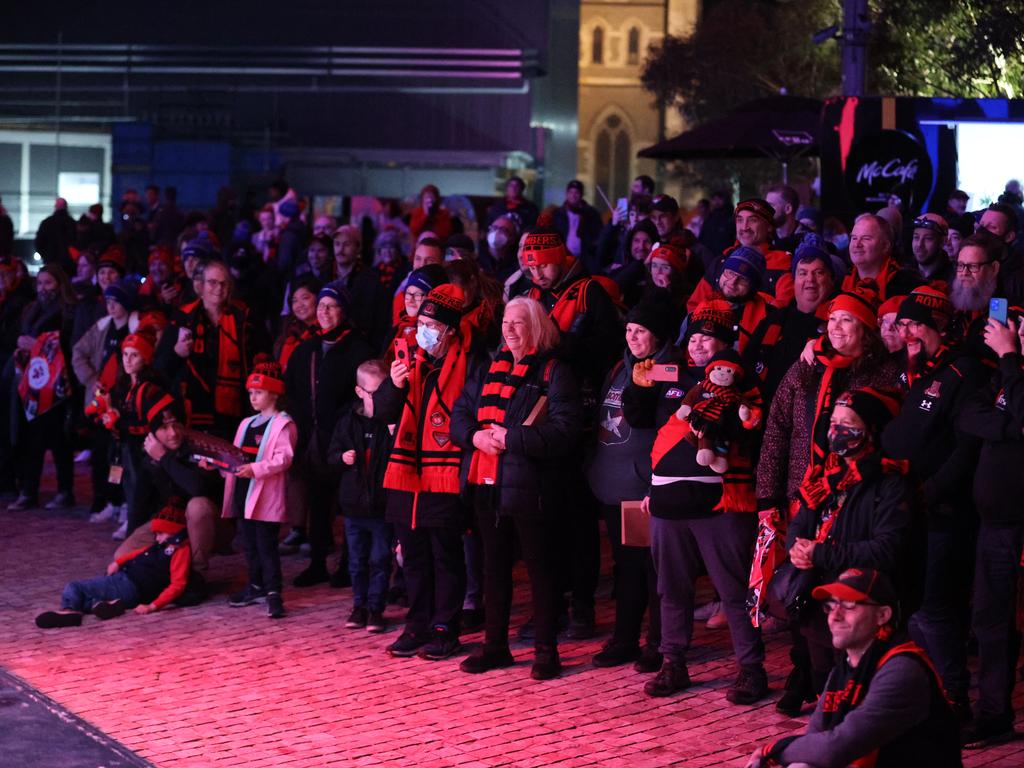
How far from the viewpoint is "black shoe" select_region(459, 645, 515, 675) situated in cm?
909

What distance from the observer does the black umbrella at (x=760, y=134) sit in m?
17.7

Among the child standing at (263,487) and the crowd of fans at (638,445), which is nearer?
the crowd of fans at (638,445)

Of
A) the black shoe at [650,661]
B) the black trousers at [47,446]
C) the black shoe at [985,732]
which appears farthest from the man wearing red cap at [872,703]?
the black trousers at [47,446]

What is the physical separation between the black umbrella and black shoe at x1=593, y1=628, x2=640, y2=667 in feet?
30.4

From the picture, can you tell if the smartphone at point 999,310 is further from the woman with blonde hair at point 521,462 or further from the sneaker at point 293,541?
the sneaker at point 293,541

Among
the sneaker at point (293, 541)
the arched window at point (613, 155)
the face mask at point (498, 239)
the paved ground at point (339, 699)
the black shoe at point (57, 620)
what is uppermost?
the arched window at point (613, 155)

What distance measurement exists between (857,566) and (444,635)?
2.96 metres

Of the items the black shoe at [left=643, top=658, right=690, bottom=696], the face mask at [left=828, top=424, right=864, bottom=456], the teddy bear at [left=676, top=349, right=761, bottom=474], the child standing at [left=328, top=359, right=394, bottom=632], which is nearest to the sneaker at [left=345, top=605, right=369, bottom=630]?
the child standing at [left=328, top=359, right=394, bottom=632]

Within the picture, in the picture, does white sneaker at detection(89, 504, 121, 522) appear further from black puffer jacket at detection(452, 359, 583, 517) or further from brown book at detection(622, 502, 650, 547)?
brown book at detection(622, 502, 650, 547)

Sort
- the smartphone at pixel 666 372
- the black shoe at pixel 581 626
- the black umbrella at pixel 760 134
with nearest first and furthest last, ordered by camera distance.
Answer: the smartphone at pixel 666 372 < the black shoe at pixel 581 626 < the black umbrella at pixel 760 134

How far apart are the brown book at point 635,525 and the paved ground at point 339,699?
720 mm

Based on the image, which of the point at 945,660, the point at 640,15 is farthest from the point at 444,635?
the point at 640,15

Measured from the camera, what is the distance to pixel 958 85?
66.3 feet

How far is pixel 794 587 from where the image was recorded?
7.39m
